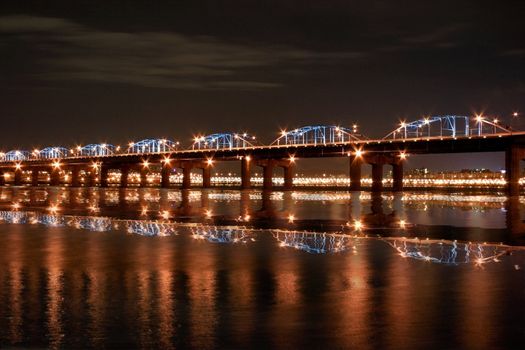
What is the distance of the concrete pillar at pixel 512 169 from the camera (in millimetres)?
95000

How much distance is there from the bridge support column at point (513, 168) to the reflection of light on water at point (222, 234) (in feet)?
236

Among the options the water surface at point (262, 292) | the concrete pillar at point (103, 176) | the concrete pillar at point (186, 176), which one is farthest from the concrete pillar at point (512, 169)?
the concrete pillar at point (103, 176)

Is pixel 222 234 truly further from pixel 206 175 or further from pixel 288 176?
pixel 206 175

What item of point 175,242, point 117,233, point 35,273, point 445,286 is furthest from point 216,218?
point 445,286

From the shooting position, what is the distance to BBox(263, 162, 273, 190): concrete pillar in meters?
144

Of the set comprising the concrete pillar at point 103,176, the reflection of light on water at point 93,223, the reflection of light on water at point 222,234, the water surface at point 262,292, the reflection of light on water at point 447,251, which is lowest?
the water surface at point 262,292

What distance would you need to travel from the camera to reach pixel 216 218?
38.7 m

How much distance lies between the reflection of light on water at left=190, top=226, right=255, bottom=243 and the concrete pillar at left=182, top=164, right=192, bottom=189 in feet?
412

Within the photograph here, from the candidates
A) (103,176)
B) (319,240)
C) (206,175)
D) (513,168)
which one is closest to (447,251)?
(319,240)

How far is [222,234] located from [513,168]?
258ft

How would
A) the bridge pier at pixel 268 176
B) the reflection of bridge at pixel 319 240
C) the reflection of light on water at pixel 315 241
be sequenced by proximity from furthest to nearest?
the bridge pier at pixel 268 176 < the reflection of light on water at pixel 315 241 < the reflection of bridge at pixel 319 240

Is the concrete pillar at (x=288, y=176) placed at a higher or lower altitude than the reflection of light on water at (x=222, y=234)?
higher

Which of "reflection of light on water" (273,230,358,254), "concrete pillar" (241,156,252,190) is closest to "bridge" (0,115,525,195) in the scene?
"concrete pillar" (241,156,252,190)

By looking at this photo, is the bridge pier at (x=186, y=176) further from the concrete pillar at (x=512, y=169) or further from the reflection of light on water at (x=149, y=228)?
the reflection of light on water at (x=149, y=228)
